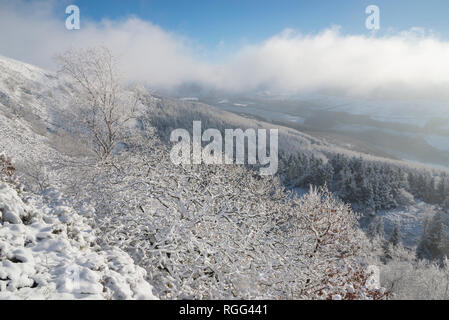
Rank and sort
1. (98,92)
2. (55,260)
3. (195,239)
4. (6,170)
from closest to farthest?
(55,260) < (6,170) < (195,239) < (98,92)

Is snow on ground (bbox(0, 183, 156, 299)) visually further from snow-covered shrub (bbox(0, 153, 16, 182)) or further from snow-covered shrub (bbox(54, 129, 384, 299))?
snow-covered shrub (bbox(0, 153, 16, 182))

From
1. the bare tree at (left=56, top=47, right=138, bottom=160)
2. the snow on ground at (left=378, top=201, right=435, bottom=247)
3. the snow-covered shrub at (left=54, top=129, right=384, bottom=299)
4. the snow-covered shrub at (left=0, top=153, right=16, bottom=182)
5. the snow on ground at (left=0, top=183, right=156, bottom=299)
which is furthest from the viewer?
the snow on ground at (left=378, top=201, right=435, bottom=247)

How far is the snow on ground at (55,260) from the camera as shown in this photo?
513cm

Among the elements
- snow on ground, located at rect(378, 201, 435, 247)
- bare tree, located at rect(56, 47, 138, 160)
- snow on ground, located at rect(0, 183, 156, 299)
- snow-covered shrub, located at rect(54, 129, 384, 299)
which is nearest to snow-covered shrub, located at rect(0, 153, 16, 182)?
snow on ground, located at rect(0, 183, 156, 299)

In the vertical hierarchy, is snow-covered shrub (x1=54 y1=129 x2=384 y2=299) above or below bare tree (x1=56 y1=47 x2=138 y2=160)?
below

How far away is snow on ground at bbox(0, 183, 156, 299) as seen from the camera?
513cm

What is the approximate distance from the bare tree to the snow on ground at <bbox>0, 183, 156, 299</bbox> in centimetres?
951

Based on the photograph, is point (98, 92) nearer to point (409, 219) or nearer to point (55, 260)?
point (55, 260)

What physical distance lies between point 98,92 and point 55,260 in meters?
14.0

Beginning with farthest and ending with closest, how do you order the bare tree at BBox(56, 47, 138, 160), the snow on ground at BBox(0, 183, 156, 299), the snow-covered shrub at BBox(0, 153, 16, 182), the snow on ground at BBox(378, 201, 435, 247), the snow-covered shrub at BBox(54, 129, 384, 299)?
the snow on ground at BBox(378, 201, 435, 247), the bare tree at BBox(56, 47, 138, 160), the snow-covered shrub at BBox(0, 153, 16, 182), the snow-covered shrub at BBox(54, 129, 384, 299), the snow on ground at BBox(0, 183, 156, 299)

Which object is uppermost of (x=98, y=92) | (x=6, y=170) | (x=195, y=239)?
(x=98, y=92)

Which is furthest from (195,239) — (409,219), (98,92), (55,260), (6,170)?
(409,219)

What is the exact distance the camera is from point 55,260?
6.00 metres
